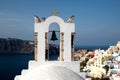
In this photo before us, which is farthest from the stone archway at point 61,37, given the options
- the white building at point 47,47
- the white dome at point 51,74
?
the white dome at point 51,74

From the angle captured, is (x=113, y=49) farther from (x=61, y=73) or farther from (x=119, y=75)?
(x=61, y=73)

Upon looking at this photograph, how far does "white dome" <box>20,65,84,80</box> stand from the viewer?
1031cm

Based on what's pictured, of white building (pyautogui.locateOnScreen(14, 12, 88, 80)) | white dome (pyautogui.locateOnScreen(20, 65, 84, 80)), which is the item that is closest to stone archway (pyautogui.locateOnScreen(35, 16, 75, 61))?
white building (pyautogui.locateOnScreen(14, 12, 88, 80))

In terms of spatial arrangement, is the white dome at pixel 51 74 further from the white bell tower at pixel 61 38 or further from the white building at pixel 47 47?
the white bell tower at pixel 61 38

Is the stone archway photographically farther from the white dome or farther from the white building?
the white dome

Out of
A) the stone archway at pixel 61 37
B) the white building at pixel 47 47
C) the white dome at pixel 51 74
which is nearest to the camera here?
the white dome at pixel 51 74

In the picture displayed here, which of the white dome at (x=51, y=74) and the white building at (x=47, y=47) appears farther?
the white building at (x=47, y=47)

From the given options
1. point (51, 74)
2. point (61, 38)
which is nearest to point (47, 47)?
point (61, 38)

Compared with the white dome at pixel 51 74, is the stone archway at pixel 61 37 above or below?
above

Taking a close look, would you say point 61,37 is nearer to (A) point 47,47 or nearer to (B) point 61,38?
(B) point 61,38

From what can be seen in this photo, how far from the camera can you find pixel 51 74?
10.4 m

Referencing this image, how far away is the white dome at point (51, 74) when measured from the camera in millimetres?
10312

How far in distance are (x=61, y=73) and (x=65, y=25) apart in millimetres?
1845

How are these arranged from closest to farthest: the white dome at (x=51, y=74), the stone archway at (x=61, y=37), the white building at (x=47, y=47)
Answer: the white dome at (x=51, y=74) < the white building at (x=47, y=47) < the stone archway at (x=61, y=37)
